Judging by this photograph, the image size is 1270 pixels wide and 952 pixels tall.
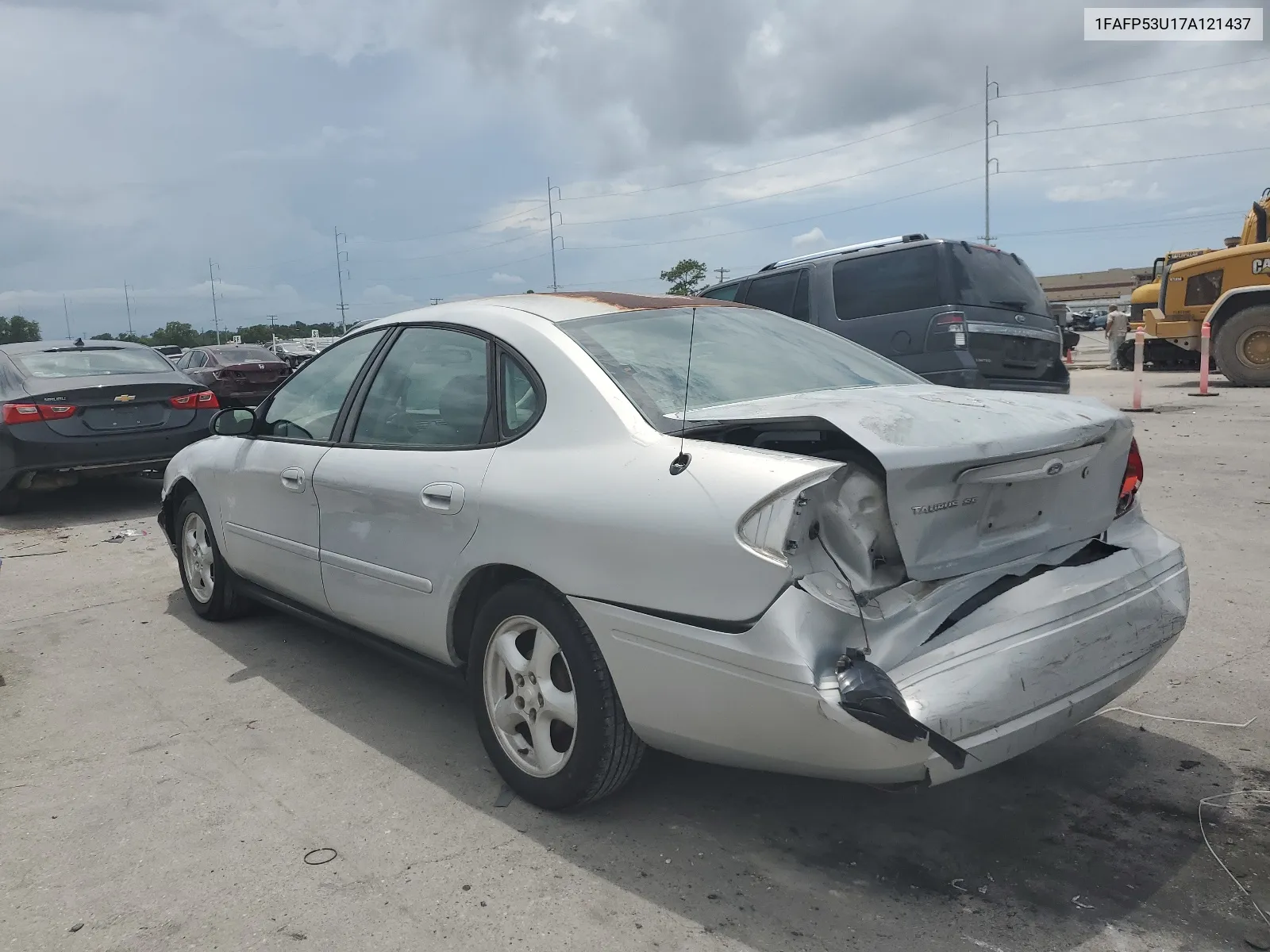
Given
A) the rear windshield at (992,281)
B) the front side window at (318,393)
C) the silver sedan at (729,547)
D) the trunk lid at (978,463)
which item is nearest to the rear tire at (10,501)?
the front side window at (318,393)

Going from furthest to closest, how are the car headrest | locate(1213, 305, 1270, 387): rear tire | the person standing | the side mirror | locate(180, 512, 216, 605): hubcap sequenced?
the person standing, locate(1213, 305, 1270, 387): rear tire, locate(180, 512, 216, 605): hubcap, the side mirror, the car headrest

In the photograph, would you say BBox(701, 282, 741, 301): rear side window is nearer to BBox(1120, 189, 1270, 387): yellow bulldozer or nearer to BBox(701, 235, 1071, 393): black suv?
BBox(701, 235, 1071, 393): black suv

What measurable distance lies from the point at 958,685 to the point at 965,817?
2.65ft

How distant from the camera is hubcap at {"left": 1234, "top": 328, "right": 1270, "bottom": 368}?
1493 centimetres

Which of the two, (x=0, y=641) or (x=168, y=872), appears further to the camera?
(x=0, y=641)

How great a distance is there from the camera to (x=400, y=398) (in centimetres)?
379

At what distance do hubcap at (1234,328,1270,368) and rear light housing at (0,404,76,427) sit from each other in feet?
51.4

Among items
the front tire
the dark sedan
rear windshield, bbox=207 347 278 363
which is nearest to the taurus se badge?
the front tire

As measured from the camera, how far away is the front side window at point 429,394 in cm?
342

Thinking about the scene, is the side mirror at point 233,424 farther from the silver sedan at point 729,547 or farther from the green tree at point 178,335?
the green tree at point 178,335

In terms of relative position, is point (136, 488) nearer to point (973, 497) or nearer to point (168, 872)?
point (168, 872)

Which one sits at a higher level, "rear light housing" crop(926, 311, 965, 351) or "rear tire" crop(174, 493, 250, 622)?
"rear light housing" crop(926, 311, 965, 351)

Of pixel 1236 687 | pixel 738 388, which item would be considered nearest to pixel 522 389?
pixel 738 388

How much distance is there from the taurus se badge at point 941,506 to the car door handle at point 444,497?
145cm
